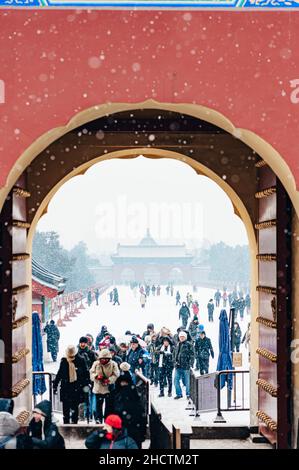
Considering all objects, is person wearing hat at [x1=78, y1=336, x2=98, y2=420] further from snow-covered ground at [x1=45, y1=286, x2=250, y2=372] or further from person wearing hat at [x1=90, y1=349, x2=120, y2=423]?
snow-covered ground at [x1=45, y1=286, x2=250, y2=372]

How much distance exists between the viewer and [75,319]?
104 feet

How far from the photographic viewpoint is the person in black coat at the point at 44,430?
16.4 feet

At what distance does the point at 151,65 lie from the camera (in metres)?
5.30

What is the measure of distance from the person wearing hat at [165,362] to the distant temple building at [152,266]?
2260 inches

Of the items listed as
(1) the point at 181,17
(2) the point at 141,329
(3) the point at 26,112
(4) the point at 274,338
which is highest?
(1) the point at 181,17

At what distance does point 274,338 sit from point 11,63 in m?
3.67

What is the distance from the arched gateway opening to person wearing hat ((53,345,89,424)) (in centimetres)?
53

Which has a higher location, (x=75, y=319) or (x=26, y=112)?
(x=26, y=112)

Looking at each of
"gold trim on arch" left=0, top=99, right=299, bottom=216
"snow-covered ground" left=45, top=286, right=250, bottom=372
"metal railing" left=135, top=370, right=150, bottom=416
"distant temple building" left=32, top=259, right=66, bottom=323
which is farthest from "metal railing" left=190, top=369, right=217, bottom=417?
"distant temple building" left=32, top=259, right=66, bottom=323

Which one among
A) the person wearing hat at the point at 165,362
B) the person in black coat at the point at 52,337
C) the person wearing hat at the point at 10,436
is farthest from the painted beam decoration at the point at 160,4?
the person in black coat at the point at 52,337

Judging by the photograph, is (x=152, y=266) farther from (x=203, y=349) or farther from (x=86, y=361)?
(x=86, y=361)

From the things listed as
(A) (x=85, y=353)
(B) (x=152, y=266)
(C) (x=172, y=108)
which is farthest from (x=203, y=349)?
(B) (x=152, y=266)
